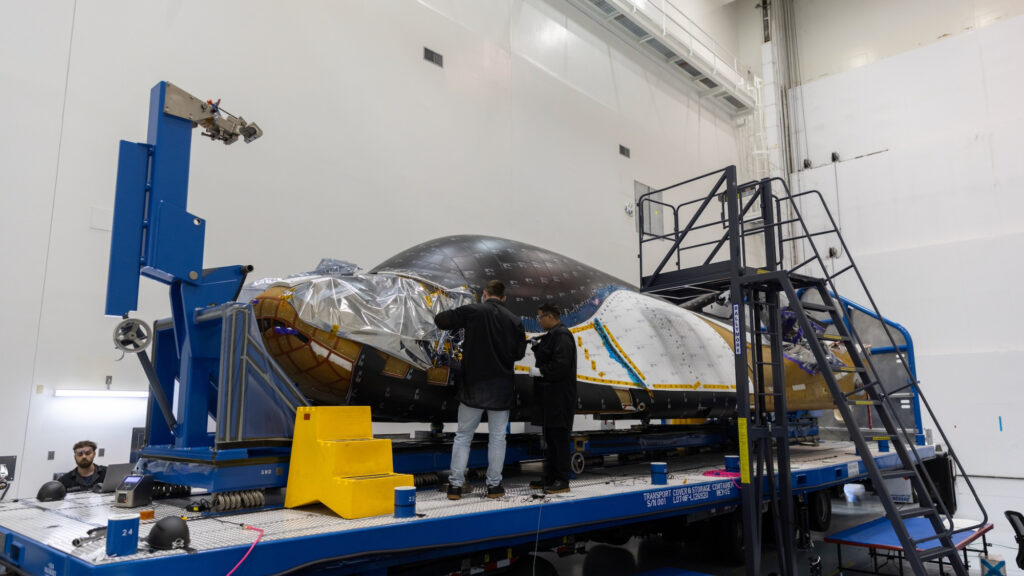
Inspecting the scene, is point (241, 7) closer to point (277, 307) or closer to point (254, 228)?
point (254, 228)

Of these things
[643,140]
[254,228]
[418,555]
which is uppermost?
[643,140]

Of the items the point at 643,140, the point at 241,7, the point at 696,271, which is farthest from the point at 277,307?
the point at 643,140

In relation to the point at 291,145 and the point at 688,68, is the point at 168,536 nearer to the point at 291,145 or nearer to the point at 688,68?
the point at 291,145

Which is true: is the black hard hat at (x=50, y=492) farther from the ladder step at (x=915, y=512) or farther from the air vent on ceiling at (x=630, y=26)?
the air vent on ceiling at (x=630, y=26)

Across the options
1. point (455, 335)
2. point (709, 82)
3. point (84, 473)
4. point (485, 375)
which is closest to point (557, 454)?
point (485, 375)

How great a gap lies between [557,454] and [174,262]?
301 cm

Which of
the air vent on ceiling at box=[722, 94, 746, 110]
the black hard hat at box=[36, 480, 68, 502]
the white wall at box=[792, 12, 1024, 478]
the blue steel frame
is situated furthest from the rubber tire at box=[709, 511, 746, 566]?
the air vent on ceiling at box=[722, 94, 746, 110]

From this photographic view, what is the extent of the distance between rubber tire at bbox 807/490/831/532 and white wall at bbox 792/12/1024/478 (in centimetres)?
854

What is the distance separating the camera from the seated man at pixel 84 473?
19.3 ft

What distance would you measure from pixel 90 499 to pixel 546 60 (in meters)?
11.0

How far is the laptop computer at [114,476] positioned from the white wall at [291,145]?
7.61 ft

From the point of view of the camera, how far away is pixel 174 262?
13.7ft

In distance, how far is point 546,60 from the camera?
13.0 m

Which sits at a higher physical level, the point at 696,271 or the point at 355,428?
the point at 696,271
